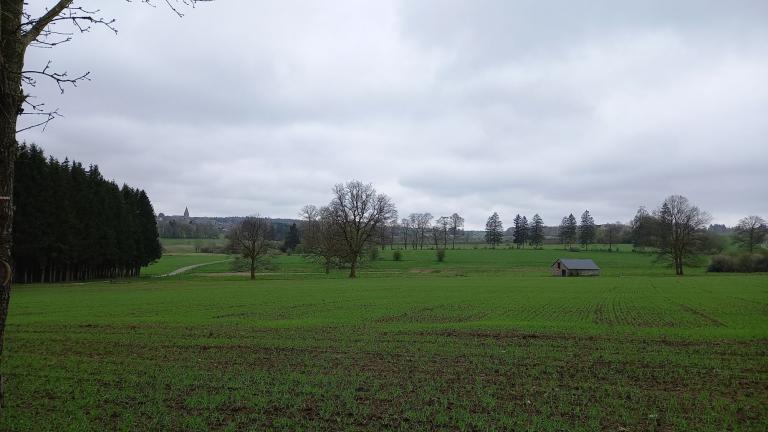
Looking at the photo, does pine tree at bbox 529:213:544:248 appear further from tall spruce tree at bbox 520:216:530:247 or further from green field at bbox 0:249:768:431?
green field at bbox 0:249:768:431

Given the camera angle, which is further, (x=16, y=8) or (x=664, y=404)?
(x=664, y=404)

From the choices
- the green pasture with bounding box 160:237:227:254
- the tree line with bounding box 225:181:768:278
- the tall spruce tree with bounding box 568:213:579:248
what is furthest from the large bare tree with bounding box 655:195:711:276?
the green pasture with bounding box 160:237:227:254

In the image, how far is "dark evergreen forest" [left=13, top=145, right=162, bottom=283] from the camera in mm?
55531

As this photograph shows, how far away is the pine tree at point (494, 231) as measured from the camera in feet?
561

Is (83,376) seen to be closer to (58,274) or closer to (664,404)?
(664,404)

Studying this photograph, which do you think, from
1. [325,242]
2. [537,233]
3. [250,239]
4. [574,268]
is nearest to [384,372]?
[250,239]

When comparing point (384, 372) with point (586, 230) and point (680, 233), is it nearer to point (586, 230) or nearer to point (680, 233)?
point (680, 233)

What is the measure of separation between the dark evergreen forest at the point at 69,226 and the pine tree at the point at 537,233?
121379 millimetres

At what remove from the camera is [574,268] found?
3691 inches

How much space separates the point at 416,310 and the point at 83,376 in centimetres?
1858

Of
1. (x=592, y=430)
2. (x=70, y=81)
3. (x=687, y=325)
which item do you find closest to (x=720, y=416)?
(x=592, y=430)

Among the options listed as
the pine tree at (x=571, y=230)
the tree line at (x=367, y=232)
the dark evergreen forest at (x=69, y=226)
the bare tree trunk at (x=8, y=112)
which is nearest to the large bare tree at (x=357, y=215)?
the tree line at (x=367, y=232)

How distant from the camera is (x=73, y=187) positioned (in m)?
65.4

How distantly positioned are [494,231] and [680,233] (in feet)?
273
